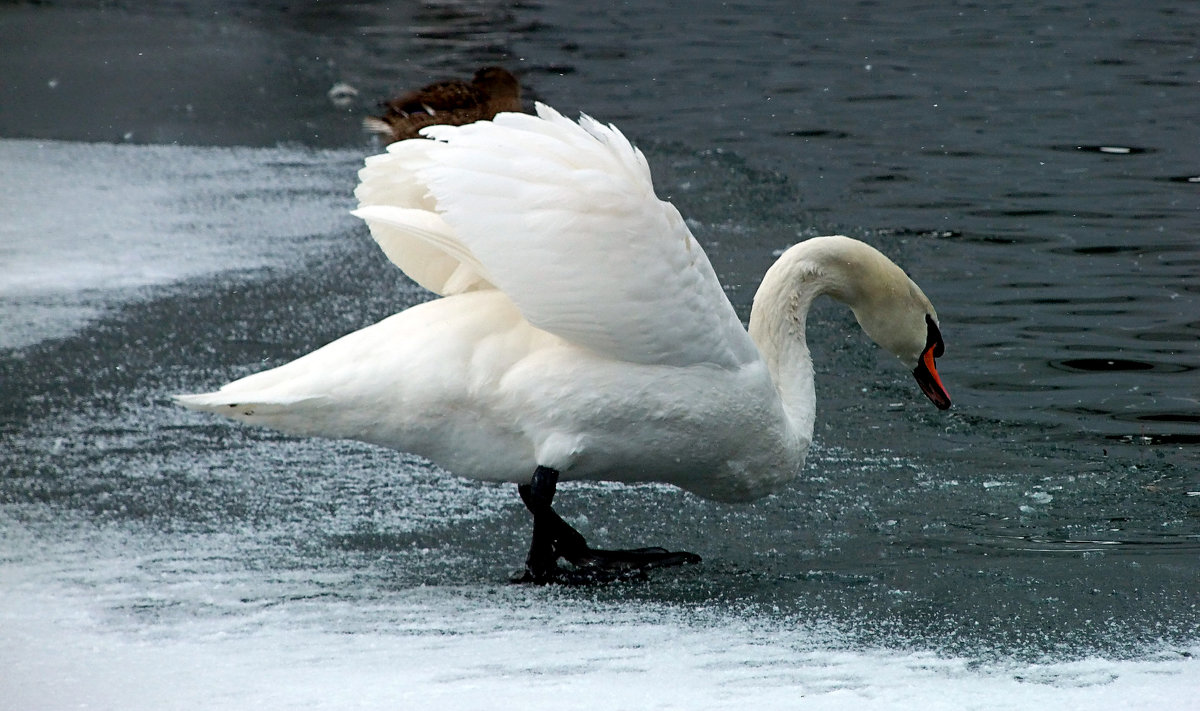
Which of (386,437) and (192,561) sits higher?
(386,437)

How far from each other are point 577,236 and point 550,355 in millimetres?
361

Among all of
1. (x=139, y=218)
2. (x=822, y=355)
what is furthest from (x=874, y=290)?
(x=139, y=218)

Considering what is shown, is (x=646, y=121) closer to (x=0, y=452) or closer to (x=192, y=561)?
(x=0, y=452)

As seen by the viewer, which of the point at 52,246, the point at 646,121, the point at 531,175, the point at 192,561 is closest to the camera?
the point at 531,175

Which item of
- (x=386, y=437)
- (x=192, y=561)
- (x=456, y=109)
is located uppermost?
(x=456, y=109)

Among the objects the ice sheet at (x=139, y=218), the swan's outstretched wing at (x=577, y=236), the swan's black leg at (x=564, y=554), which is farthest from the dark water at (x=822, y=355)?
the swan's outstretched wing at (x=577, y=236)

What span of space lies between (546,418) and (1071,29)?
11213 mm

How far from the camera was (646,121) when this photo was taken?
1109 centimetres

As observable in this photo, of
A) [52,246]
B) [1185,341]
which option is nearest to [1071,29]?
[1185,341]

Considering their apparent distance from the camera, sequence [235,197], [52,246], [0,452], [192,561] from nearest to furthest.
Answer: [192,561] → [0,452] → [52,246] → [235,197]

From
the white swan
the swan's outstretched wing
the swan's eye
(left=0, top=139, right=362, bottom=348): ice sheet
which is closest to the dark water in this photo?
(left=0, top=139, right=362, bottom=348): ice sheet

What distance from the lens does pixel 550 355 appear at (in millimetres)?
4223

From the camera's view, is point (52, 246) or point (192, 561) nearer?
point (192, 561)

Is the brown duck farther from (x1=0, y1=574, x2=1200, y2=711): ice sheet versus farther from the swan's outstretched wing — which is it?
(x1=0, y1=574, x2=1200, y2=711): ice sheet
